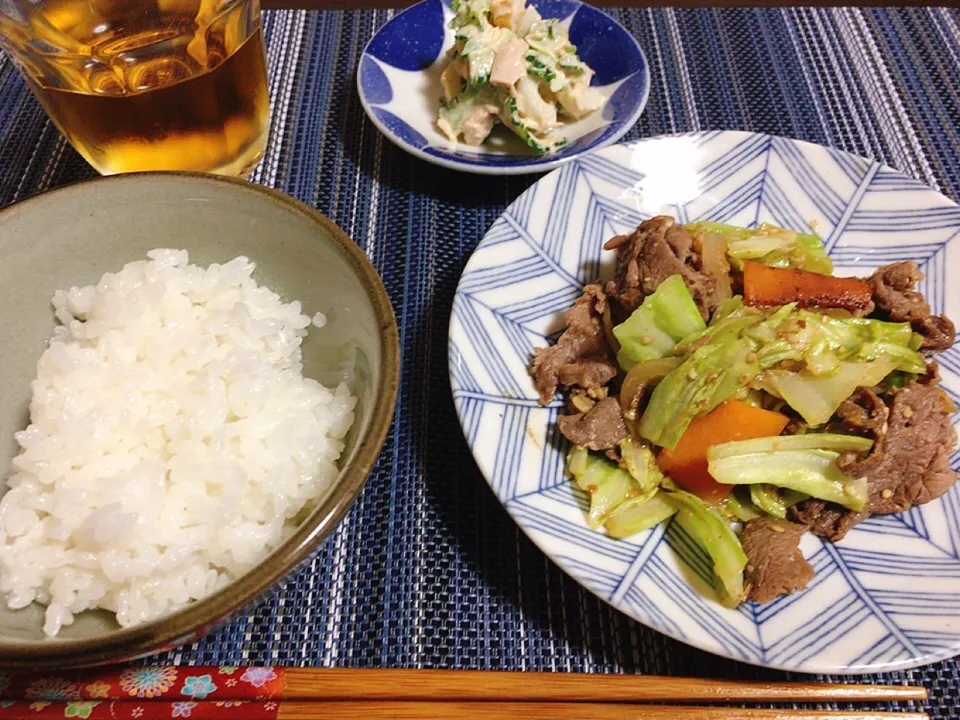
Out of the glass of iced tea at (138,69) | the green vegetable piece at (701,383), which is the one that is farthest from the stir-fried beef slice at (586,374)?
the glass of iced tea at (138,69)

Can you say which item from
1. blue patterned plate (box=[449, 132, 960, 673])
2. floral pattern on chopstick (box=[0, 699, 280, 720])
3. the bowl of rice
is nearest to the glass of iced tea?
the bowl of rice

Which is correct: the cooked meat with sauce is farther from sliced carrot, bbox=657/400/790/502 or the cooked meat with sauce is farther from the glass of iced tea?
the glass of iced tea

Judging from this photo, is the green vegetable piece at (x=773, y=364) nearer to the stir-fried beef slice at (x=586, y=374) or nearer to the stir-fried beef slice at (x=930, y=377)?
the stir-fried beef slice at (x=930, y=377)

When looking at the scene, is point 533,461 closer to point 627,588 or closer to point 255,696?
point 627,588

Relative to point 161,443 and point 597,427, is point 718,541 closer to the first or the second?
point 597,427

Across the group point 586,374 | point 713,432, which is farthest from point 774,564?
point 586,374

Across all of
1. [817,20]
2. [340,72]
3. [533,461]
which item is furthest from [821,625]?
[817,20]
